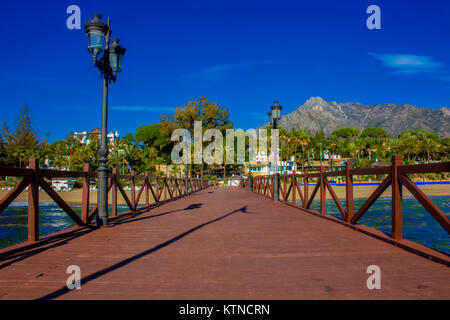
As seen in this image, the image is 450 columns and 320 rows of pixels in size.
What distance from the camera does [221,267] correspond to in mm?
3459

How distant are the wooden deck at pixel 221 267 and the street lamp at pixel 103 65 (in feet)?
2.96

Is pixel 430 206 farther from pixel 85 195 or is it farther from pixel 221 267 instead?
pixel 85 195

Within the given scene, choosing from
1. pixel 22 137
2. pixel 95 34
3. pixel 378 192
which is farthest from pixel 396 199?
pixel 22 137

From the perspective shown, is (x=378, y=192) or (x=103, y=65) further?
(x=103, y=65)

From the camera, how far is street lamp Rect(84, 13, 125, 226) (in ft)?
20.4

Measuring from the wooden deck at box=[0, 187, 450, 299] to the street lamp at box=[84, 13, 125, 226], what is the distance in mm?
903

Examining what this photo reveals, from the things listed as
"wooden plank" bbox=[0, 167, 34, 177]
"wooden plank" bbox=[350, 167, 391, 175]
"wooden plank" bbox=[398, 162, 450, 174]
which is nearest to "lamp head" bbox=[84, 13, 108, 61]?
"wooden plank" bbox=[0, 167, 34, 177]

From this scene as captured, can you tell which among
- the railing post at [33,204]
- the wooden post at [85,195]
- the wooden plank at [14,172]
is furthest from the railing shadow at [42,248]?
the wooden plank at [14,172]

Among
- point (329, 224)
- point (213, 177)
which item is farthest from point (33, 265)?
point (213, 177)

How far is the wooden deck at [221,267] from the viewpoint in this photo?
2.70 meters

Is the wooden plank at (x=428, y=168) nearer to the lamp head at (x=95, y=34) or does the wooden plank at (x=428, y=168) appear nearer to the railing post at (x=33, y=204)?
the railing post at (x=33, y=204)

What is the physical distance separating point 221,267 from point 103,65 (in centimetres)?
494
